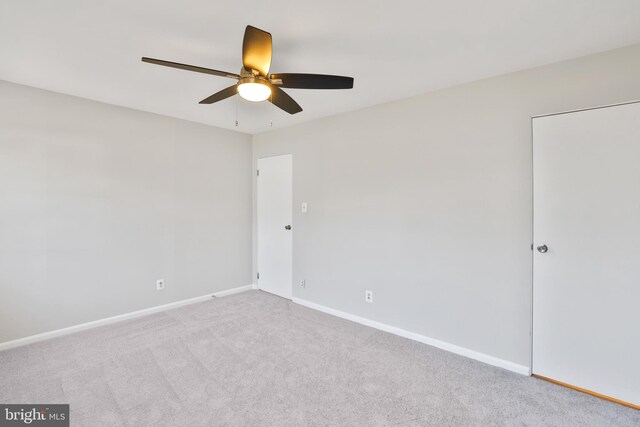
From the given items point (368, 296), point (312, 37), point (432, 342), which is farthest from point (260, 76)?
point (432, 342)

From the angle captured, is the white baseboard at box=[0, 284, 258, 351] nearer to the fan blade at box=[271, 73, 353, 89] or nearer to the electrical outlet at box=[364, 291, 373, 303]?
the electrical outlet at box=[364, 291, 373, 303]

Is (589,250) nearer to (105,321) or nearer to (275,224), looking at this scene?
(275,224)

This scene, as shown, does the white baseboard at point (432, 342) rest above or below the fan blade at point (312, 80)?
below

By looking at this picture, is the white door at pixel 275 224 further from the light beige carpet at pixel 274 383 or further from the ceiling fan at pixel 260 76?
the ceiling fan at pixel 260 76

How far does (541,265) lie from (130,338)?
3564mm

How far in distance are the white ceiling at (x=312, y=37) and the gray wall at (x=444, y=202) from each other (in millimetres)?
236

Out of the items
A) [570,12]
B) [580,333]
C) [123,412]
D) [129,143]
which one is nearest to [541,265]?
[580,333]

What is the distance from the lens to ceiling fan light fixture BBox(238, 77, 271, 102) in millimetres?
1685

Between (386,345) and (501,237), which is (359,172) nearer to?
(501,237)

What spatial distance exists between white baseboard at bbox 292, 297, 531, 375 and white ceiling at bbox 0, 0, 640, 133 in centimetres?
226

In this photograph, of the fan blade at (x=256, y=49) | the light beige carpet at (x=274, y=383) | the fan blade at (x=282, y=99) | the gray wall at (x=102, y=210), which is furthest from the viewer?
the gray wall at (x=102, y=210)

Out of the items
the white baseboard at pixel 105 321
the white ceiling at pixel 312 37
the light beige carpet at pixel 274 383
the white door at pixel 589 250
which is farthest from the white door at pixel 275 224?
the white door at pixel 589 250

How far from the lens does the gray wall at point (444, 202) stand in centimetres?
223

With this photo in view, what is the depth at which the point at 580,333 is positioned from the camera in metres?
2.05
